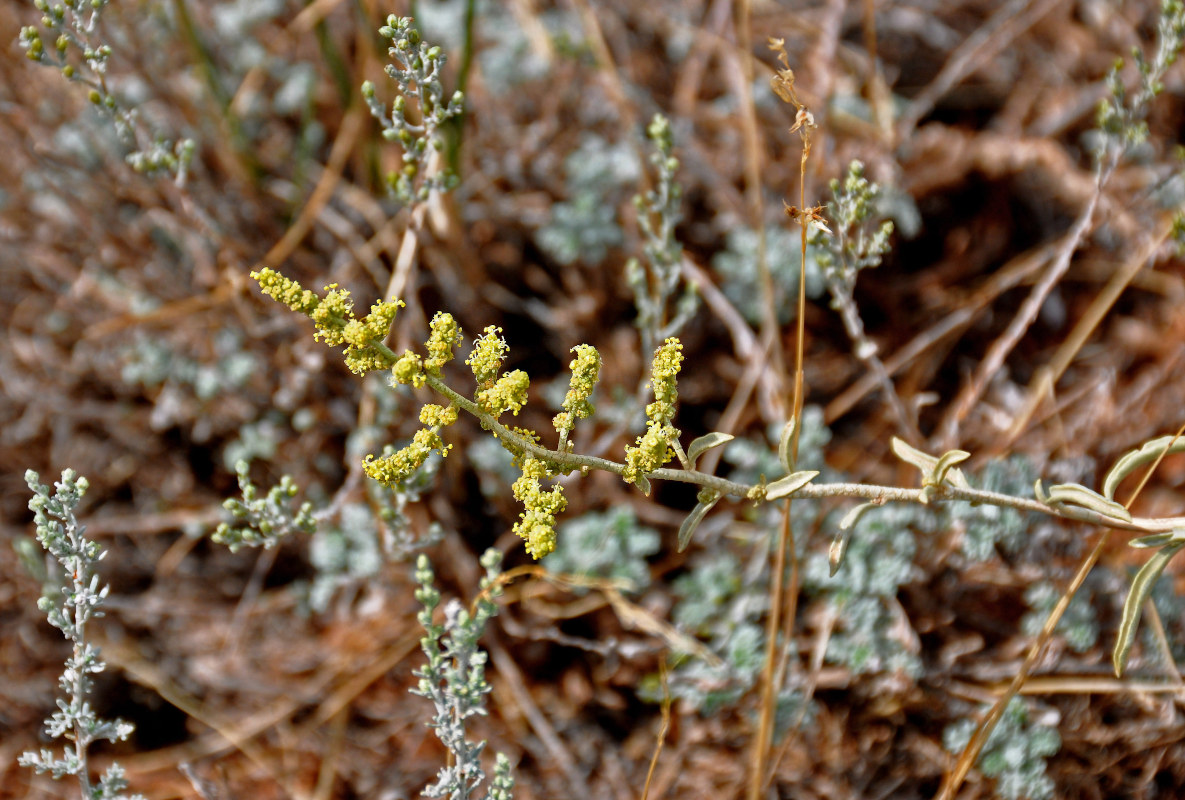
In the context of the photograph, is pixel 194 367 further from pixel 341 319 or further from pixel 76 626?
pixel 341 319

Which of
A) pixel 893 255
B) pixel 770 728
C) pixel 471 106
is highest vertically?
pixel 471 106

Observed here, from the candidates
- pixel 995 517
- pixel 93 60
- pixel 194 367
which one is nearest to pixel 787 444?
pixel 995 517

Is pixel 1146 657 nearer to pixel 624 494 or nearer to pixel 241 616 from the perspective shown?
pixel 624 494

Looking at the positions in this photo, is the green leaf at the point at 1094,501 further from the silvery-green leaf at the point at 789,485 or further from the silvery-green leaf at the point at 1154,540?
the silvery-green leaf at the point at 789,485

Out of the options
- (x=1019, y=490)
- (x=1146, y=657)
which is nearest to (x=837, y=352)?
(x=1019, y=490)

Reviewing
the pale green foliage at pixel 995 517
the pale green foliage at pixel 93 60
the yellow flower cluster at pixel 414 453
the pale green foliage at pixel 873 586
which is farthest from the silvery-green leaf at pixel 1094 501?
the pale green foliage at pixel 93 60

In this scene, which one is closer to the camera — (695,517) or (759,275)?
(695,517)
